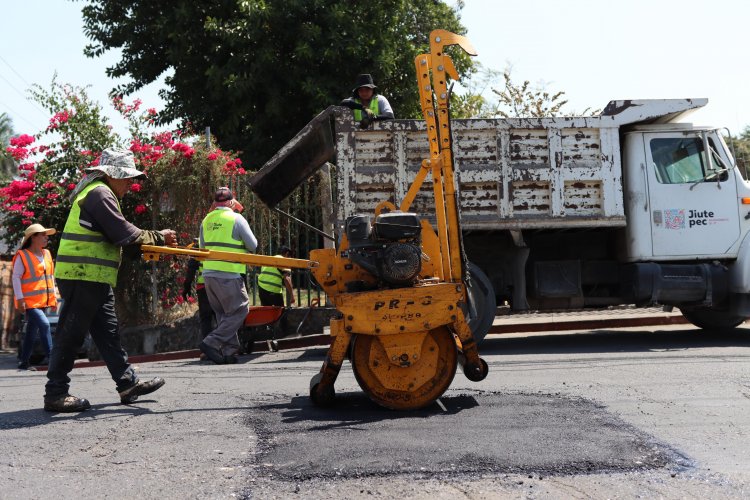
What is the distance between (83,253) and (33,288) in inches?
183

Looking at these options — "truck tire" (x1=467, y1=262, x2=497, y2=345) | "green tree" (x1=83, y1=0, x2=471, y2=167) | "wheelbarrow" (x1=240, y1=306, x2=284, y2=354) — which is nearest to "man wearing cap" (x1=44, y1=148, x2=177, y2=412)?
"wheelbarrow" (x1=240, y1=306, x2=284, y2=354)

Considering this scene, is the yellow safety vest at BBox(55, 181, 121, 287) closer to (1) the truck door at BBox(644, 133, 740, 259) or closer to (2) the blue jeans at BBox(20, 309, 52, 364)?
(2) the blue jeans at BBox(20, 309, 52, 364)

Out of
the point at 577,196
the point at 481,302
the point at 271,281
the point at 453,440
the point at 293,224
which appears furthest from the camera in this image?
the point at 293,224

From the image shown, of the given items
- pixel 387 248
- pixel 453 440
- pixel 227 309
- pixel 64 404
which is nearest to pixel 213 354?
pixel 227 309

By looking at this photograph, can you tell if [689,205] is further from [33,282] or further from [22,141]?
[22,141]

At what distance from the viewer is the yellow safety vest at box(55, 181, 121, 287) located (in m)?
6.04

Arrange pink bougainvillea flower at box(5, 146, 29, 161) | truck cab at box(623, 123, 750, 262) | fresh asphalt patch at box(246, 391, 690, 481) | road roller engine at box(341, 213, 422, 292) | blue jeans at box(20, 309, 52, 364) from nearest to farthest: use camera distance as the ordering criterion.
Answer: fresh asphalt patch at box(246, 391, 690, 481) < road roller engine at box(341, 213, 422, 292) < truck cab at box(623, 123, 750, 262) < blue jeans at box(20, 309, 52, 364) < pink bougainvillea flower at box(5, 146, 29, 161)

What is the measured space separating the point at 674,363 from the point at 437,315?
334 cm

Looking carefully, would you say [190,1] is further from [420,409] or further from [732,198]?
[420,409]

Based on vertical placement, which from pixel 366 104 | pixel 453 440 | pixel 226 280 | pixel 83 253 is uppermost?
pixel 366 104

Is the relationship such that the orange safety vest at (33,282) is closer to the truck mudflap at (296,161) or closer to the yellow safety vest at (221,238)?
the yellow safety vest at (221,238)

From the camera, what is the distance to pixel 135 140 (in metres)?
13.2

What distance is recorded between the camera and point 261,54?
56.0ft

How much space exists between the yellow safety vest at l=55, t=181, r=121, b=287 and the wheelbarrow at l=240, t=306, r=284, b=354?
12.2 ft
